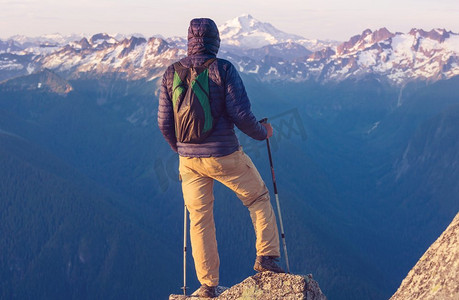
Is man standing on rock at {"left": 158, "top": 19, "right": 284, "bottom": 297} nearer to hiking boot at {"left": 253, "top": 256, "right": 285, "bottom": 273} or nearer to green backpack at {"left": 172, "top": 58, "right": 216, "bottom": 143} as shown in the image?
hiking boot at {"left": 253, "top": 256, "right": 285, "bottom": 273}

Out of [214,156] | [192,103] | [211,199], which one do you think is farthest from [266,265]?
[192,103]

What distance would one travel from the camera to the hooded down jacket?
1451 centimetres

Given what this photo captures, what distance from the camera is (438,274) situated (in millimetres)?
11367

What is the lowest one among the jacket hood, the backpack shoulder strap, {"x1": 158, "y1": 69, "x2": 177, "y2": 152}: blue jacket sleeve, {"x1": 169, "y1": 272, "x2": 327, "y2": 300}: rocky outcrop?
{"x1": 169, "y1": 272, "x2": 327, "y2": 300}: rocky outcrop

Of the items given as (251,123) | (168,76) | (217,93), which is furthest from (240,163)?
(168,76)

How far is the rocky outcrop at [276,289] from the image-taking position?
1437cm

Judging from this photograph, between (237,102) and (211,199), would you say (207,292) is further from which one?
(237,102)

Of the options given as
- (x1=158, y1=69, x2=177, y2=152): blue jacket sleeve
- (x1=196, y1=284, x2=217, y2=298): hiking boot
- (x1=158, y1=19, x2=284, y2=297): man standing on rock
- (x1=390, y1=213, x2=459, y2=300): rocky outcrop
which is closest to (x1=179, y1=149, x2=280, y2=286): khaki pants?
(x1=158, y1=19, x2=284, y2=297): man standing on rock

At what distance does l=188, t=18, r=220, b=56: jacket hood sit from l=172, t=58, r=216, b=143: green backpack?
2.00 ft

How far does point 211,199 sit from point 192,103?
3.29 meters

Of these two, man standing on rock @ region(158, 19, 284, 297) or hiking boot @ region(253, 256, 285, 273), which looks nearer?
man standing on rock @ region(158, 19, 284, 297)

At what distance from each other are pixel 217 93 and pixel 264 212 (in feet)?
12.5

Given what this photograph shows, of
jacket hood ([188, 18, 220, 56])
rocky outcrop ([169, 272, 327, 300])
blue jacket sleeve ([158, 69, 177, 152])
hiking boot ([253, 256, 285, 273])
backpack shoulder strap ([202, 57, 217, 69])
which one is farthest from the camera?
hiking boot ([253, 256, 285, 273])

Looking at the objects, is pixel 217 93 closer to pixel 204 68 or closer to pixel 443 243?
pixel 204 68
